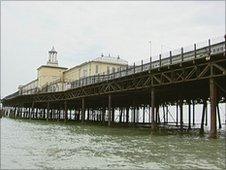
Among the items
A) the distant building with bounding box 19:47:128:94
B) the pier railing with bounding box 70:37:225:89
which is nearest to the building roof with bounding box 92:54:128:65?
the distant building with bounding box 19:47:128:94

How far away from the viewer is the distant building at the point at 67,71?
7031cm

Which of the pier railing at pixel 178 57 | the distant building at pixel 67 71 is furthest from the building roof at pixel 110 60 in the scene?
the pier railing at pixel 178 57

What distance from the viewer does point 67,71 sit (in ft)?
291

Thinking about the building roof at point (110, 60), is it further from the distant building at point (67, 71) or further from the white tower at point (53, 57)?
the white tower at point (53, 57)

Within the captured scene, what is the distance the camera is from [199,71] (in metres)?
30.7

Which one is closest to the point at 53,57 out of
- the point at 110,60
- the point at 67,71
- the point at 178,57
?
the point at 67,71

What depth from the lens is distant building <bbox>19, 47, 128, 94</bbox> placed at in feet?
231

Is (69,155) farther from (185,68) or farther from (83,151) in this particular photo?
(185,68)

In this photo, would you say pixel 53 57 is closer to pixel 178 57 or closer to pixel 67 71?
pixel 67 71

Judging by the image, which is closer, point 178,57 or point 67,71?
point 178,57

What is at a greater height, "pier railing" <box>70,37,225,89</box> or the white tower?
the white tower

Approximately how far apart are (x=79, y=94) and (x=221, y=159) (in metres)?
42.5

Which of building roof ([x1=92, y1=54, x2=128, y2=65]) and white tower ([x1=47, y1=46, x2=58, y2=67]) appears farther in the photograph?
white tower ([x1=47, y1=46, x2=58, y2=67])

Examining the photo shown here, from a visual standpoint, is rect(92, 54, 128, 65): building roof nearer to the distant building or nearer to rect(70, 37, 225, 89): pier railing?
the distant building
